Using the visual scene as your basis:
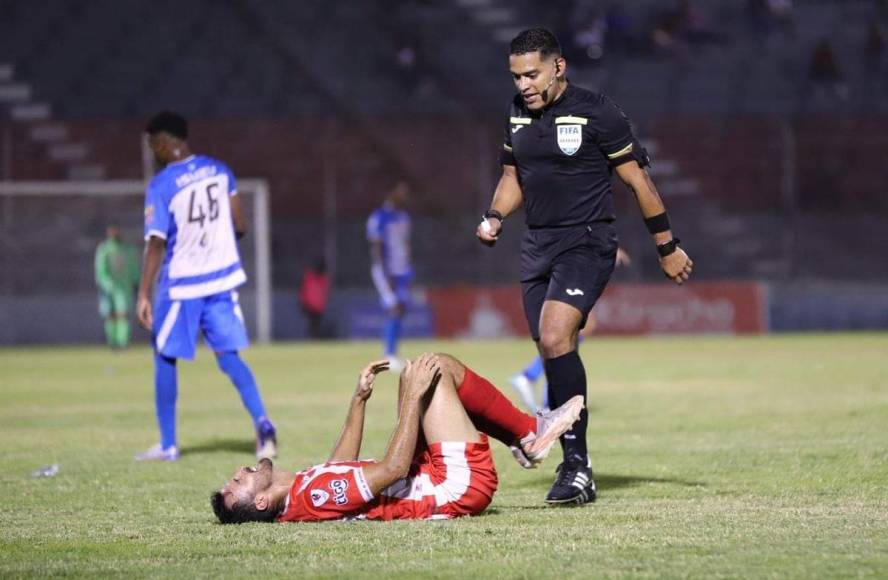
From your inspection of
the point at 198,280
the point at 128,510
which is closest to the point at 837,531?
the point at 128,510

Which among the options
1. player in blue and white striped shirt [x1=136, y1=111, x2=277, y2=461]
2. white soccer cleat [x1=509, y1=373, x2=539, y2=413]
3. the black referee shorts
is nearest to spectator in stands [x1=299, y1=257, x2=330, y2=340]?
white soccer cleat [x1=509, y1=373, x2=539, y2=413]

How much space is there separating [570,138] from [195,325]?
370 centimetres

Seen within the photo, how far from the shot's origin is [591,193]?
807cm

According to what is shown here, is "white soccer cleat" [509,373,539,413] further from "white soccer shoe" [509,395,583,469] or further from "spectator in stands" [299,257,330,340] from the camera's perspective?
"spectator in stands" [299,257,330,340]

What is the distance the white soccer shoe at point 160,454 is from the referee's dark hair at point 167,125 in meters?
2.17

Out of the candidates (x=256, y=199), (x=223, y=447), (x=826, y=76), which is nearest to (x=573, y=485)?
(x=223, y=447)

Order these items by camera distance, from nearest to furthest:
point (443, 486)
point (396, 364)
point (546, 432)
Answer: point (443, 486)
point (546, 432)
point (396, 364)

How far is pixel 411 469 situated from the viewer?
7.13 metres

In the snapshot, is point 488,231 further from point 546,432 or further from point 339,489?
point 339,489

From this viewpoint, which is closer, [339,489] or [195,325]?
[339,489]

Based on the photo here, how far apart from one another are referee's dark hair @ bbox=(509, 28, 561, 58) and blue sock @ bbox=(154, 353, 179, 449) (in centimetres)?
406

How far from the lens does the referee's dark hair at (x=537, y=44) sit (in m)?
7.81

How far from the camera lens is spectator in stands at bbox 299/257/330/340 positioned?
28.1m

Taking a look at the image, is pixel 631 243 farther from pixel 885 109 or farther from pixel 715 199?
pixel 885 109
